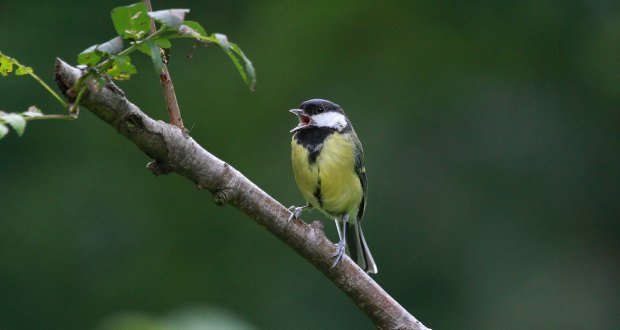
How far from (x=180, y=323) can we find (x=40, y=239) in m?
4.07

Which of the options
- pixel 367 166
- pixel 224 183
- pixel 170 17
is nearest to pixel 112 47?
pixel 170 17

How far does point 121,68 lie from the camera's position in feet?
5.30

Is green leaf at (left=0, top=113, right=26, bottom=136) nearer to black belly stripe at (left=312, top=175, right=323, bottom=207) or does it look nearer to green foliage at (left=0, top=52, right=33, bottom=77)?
green foliage at (left=0, top=52, right=33, bottom=77)

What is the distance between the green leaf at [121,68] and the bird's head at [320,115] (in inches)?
67.6

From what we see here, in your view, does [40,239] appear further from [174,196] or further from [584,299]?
[584,299]

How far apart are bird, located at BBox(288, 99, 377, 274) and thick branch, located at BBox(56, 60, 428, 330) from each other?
0.76 meters

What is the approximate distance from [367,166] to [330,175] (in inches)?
101

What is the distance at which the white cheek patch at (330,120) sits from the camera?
3541mm

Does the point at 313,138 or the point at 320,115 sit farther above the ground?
the point at 320,115

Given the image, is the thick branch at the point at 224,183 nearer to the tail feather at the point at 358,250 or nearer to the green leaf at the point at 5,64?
the green leaf at the point at 5,64

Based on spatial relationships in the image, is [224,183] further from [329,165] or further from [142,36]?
[329,165]

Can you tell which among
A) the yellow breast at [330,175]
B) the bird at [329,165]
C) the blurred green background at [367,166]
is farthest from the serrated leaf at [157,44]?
the blurred green background at [367,166]

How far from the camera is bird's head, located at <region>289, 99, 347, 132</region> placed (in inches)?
140

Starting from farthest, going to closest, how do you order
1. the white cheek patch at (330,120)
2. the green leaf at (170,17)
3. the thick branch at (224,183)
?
the white cheek patch at (330,120) < the thick branch at (224,183) < the green leaf at (170,17)
